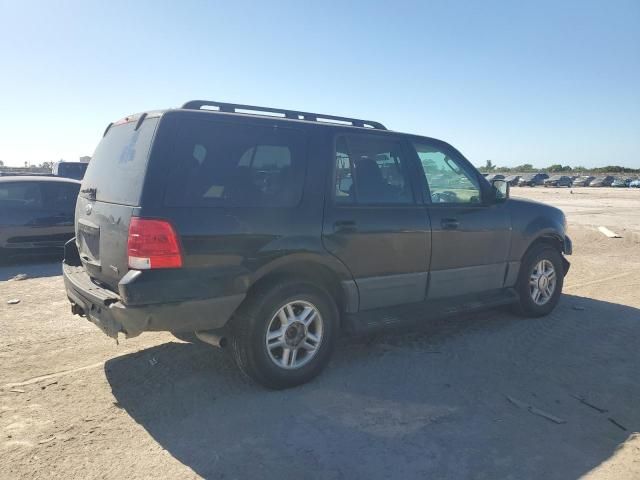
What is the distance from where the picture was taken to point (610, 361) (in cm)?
454

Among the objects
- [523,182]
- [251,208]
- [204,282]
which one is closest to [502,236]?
[251,208]

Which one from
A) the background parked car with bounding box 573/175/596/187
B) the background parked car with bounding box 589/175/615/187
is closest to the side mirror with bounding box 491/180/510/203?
the background parked car with bounding box 573/175/596/187

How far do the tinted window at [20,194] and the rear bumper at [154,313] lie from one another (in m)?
6.00

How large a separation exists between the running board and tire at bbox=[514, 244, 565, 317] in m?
0.31

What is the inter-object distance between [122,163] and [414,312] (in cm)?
275

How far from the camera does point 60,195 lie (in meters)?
9.08

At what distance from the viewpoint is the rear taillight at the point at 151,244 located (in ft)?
10.7

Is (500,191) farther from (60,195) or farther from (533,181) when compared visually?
(533,181)

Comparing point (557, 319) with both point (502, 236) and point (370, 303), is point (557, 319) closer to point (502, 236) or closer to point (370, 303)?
point (502, 236)

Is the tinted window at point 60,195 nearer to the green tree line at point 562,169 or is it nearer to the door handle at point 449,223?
the door handle at point 449,223

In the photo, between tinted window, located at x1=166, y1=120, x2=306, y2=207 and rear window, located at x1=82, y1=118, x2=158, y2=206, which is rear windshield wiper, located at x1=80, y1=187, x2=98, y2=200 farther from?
tinted window, located at x1=166, y1=120, x2=306, y2=207

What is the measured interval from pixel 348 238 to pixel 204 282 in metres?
1.25

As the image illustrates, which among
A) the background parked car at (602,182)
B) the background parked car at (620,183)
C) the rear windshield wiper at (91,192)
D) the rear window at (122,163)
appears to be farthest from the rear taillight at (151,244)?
the background parked car at (602,182)

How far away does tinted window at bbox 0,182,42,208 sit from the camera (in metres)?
8.62
